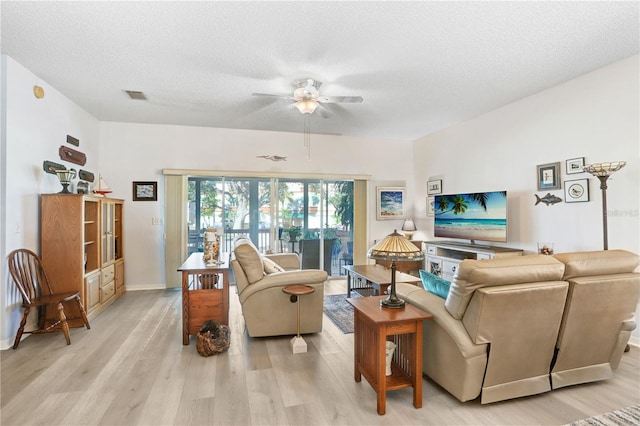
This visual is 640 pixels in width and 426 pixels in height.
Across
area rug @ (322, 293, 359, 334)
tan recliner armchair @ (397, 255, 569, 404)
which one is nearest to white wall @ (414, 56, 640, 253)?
tan recliner armchair @ (397, 255, 569, 404)

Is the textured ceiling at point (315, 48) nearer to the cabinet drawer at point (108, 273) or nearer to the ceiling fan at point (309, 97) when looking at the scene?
the ceiling fan at point (309, 97)

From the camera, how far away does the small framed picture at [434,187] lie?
569cm

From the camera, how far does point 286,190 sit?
5844 mm

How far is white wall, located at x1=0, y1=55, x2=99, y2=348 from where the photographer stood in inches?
116

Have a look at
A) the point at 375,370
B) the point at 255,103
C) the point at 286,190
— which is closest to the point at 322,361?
the point at 375,370

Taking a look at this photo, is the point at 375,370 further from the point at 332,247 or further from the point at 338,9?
the point at 332,247

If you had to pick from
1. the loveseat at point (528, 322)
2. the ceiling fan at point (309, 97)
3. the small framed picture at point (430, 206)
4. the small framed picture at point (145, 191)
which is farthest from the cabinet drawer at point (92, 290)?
the small framed picture at point (430, 206)

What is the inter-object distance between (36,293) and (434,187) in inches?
223

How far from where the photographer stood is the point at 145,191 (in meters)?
5.17

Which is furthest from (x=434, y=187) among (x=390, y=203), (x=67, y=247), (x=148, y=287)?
(x=67, y=247)

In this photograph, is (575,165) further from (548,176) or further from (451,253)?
(451,253)

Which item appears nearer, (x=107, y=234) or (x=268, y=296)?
(x=268, y=296)

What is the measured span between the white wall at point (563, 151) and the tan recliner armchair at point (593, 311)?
3.88ft

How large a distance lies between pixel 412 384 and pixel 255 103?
3.60 m
